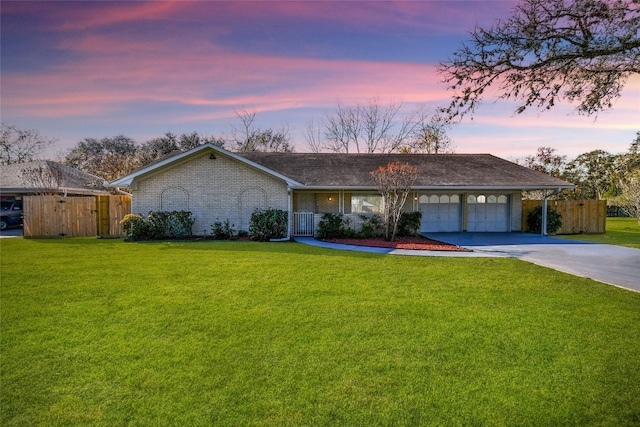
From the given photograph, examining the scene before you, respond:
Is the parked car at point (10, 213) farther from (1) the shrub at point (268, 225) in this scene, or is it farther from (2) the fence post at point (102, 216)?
(1) the shrub at point (268, 225)

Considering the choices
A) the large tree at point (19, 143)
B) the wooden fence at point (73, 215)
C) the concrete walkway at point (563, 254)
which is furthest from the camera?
the large tree at point (19, 143)

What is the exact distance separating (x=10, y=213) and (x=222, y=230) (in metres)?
14.9

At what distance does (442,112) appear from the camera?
227 inches

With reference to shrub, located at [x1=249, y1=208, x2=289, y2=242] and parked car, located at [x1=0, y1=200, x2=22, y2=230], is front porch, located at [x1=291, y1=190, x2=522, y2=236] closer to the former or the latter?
shrub, located at [x1=249, y1=208, x2=289, y2=242]

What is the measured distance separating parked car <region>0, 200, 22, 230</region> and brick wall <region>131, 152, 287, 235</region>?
10573mm

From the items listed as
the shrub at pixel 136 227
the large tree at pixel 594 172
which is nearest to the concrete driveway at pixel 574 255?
the shrub at pixel 136 227

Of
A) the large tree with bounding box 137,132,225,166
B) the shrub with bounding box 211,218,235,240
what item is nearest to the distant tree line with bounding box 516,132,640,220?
the shrub with bounding box 211,218,235,240

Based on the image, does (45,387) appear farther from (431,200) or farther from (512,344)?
(431,200)

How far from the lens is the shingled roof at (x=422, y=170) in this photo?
58.3 ft

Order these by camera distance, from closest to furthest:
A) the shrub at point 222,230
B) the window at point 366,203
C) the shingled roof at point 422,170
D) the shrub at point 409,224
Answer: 1. the shrub at point 222,230
2. the shrub at point 409,224
3. the shingled roof at point 422,170
4. the window at point 366,203

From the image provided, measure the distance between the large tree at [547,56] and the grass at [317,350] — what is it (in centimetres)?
352

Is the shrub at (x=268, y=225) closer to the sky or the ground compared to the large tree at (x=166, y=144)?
closer to the ground

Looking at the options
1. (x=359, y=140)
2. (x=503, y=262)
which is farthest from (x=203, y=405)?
(x=359, y=140)

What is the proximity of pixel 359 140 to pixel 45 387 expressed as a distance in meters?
36.1
